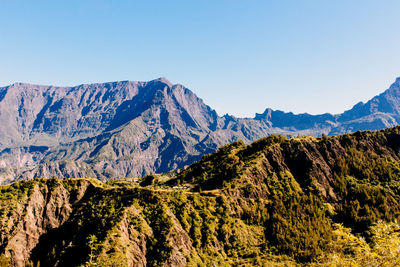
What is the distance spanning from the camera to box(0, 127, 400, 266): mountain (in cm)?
6625

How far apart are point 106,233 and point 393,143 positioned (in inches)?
7238

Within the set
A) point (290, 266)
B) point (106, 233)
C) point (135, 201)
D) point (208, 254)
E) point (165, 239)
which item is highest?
point (135, 201)

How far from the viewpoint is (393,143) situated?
→ 162 meters

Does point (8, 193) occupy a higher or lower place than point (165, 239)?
higher

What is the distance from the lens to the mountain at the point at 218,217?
6625cm

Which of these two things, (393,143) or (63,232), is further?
(393,143)

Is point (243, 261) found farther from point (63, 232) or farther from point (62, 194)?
point (62, 194)

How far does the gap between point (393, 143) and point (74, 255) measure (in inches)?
7558

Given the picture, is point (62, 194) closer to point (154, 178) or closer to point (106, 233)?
point (106, 233)

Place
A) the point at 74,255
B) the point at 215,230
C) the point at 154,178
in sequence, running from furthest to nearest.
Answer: the point at 154,178
the point at 215,230
the point at 74,255

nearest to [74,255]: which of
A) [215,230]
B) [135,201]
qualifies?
[135,201]

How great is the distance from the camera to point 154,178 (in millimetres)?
180250

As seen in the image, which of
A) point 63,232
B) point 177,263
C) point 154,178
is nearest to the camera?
point 177,263

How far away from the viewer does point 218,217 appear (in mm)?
88625
